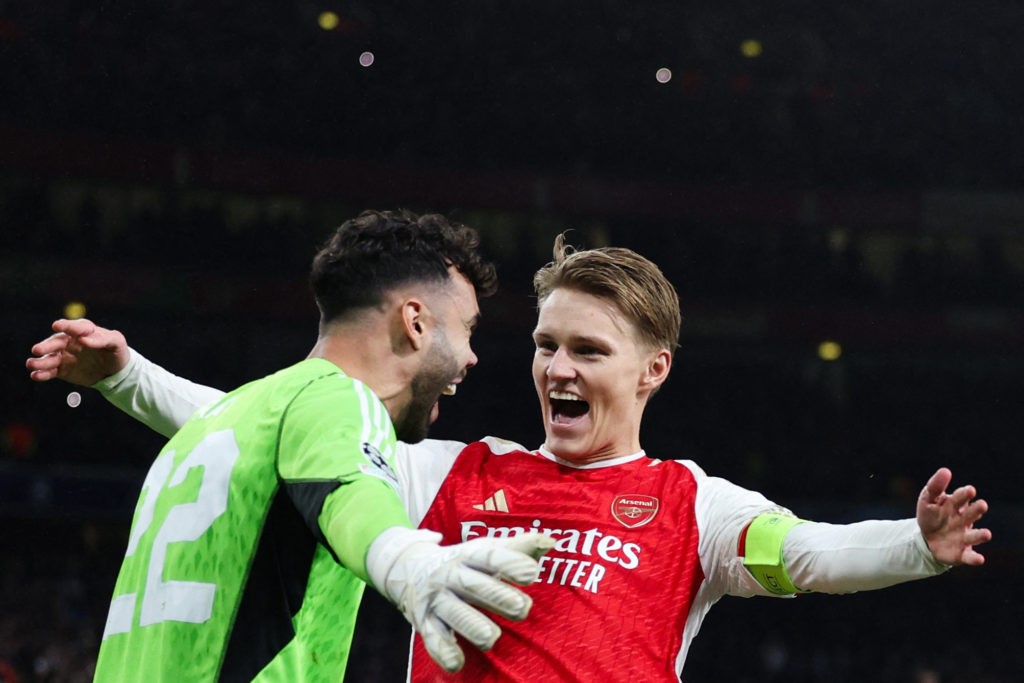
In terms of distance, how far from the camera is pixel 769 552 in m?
2.64

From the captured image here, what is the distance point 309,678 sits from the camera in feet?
7.36

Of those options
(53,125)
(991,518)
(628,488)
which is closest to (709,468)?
(991,518)

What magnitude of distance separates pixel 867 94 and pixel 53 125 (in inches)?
443

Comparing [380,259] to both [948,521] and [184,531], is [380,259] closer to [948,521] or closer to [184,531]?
[184,531]

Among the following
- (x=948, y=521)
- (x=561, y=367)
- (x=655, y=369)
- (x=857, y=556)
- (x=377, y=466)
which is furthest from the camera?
(x=655, y=369)

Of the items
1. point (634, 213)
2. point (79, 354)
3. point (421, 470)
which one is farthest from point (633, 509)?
point (634, 213)

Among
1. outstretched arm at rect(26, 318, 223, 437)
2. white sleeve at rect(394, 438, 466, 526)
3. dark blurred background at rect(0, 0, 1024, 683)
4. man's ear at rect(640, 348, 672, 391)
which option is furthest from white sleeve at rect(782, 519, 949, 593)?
dark blurred background at rect(0, 0, 1024, 683)

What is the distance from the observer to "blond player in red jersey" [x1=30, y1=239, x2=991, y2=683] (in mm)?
2529

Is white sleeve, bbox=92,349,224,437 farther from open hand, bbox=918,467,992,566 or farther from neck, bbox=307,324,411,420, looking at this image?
open hand, bbox=918,467,992,566

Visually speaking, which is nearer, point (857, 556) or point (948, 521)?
point (948, 521)

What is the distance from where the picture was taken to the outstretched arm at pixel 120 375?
3195 mm

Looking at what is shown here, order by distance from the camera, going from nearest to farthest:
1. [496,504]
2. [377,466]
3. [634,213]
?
[377,466], [496,504], [634,213]

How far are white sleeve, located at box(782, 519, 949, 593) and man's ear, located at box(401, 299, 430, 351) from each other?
→ 3.00ft

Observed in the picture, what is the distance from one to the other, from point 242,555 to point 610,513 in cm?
103
